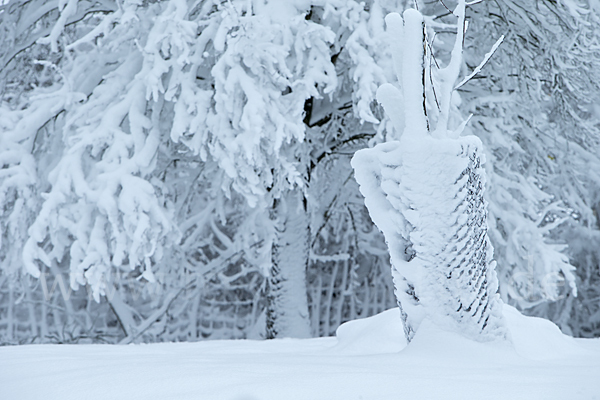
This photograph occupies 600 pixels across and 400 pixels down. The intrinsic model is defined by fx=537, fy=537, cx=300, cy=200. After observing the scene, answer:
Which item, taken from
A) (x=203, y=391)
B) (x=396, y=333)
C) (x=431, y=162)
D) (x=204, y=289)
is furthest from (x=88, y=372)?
(x=204, y=289)

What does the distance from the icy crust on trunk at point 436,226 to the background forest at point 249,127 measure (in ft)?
7.56

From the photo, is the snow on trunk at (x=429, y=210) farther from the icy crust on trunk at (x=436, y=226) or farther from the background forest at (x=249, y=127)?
the background forest at (x=249, y=127)

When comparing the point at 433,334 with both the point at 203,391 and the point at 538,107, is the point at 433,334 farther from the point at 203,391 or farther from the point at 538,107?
the point at 538,107

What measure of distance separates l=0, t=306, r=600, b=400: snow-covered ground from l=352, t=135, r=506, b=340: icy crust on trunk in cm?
12

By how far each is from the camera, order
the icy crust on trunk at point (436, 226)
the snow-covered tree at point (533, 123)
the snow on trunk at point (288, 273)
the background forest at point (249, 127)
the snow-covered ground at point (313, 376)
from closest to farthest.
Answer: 1. the snow-covered ground at point (313, 376)
2. the icy crust on trunk at point (436, 226)
3. the background forest at point (249, 127)
4. the snow-covered tree at point (533, 123)
5. the snow on trunk at point (288, 273)

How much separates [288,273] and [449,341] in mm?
4247

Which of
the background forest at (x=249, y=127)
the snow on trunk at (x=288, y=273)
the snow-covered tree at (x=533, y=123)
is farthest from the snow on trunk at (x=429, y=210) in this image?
the snow on trunk at (x=288, y=273)

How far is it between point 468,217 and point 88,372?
5.33ft

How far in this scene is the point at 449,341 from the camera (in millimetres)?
2299

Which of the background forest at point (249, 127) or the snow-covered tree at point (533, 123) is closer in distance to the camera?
the background forest at point (249, 127)

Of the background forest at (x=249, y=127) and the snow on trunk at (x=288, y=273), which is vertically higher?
the background forest at (x=249, y=127)

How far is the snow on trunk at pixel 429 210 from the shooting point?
7.42 ft

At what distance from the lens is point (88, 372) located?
6.06ft

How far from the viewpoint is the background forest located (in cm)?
491
